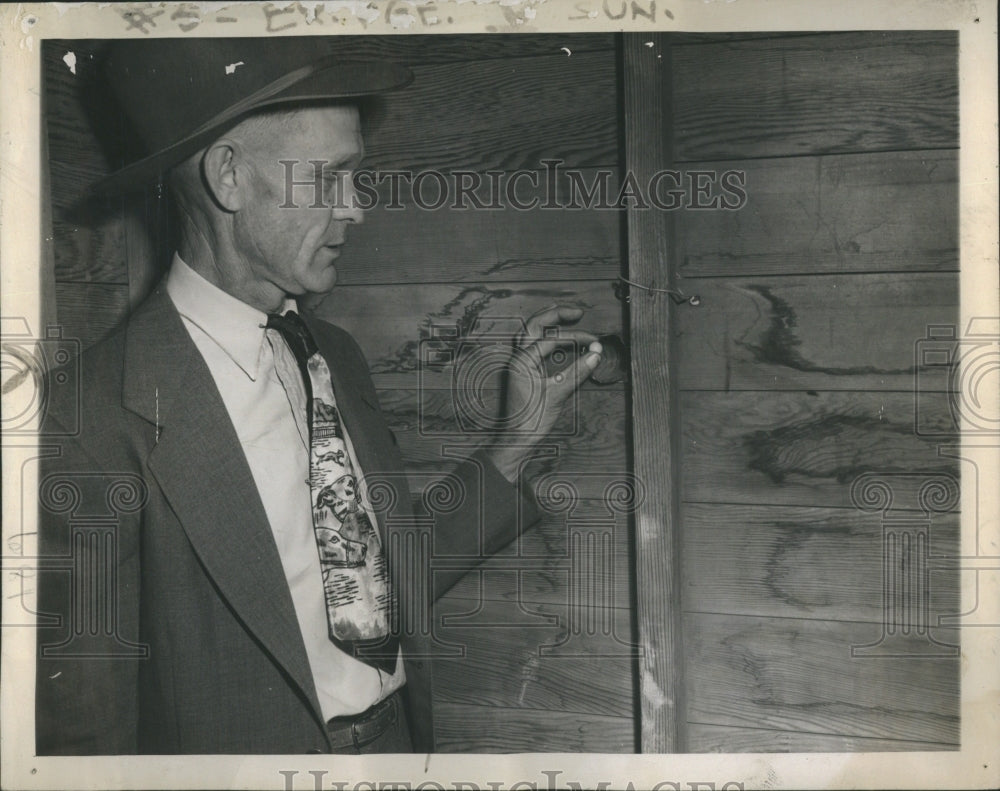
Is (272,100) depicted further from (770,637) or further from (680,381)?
(770,637)

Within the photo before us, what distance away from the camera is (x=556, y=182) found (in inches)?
47.7

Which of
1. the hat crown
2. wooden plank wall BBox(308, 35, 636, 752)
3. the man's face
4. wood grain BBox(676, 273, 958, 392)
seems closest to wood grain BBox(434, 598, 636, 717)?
wooden plank wall BBox(308, 35, 636, 752)

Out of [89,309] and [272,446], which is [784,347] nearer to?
[272,446]

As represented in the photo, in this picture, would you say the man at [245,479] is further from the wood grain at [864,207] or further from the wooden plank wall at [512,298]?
the wood grain at [864,207]

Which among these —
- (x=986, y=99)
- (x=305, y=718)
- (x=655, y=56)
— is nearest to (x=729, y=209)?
(x=655, y=56)

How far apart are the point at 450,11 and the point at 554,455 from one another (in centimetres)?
61

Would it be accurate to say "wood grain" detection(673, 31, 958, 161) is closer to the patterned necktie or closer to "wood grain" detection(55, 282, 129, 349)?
the patterned necktie

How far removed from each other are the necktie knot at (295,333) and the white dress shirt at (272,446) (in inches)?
0.7

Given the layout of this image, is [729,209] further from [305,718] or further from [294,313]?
[305,718]

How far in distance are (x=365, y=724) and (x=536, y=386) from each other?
19.4 inches

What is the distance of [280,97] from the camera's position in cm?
115

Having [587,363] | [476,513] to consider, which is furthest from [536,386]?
[476,513]

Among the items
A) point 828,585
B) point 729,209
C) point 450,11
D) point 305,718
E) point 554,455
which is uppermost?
point 450,11

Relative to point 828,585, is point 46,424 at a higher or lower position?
higher
